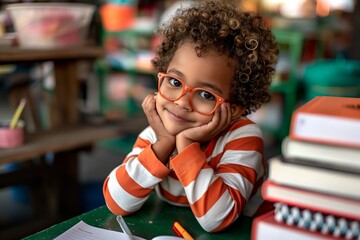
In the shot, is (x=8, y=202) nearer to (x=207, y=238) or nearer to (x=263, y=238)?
(x=207, y=238)

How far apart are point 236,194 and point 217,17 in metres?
0.39

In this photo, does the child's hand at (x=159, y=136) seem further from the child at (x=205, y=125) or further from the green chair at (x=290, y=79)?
the green chair at (x=290, y=79)

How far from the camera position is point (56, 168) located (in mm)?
2369

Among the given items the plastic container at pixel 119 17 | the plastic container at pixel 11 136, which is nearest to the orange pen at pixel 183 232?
the plastic container at pixel 11 136

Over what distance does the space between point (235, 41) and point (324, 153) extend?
421 mm

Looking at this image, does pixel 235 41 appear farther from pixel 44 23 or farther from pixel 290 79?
pixel 290 79

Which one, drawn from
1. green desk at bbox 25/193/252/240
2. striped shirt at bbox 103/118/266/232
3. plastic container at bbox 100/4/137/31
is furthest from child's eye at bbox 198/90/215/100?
plastic container at bbox 100/4/137/31

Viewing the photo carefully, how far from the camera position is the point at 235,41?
3.26 feet

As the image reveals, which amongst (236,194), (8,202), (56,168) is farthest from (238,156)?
(8,202)

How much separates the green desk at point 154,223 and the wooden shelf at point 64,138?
0.88 metres

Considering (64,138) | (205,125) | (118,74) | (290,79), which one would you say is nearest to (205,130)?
(205,125)

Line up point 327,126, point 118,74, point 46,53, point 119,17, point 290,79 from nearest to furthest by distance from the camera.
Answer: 1. point 327,126
2. point 46,53
3. point 290,79
4. point 119,17
5. point 118,74

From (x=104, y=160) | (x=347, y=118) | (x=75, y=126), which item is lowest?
(x=104, y=160)

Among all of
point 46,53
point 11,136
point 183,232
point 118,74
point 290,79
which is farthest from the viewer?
point 118,74
